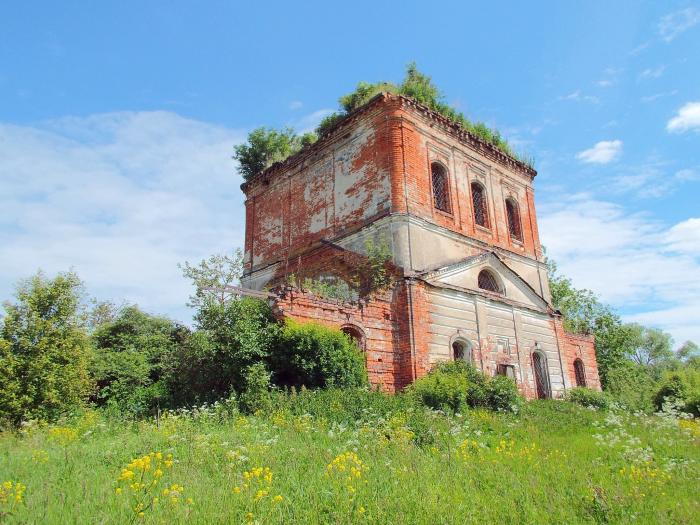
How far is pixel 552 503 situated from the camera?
18.1ft

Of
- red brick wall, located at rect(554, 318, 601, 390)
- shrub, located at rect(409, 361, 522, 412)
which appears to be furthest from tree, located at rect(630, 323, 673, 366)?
shrub, located at rect(409, 361, 522, 412)

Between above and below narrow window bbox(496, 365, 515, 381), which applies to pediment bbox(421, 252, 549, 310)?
above

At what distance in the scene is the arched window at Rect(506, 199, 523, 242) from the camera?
2172cm

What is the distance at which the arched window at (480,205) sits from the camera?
787 inches

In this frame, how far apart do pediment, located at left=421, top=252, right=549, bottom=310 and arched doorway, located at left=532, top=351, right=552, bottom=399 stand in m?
1.98

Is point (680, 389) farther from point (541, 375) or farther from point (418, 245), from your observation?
point (418, 245)

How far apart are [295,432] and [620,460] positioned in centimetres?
521

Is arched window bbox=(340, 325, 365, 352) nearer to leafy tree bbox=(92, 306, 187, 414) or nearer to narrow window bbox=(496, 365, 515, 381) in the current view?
leafy tree bbox=(92, 306, 187, 414)

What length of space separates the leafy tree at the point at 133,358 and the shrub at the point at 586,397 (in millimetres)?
14787

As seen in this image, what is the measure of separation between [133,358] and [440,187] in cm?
1261

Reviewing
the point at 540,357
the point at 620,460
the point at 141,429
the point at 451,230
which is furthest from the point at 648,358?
the point at 141,429

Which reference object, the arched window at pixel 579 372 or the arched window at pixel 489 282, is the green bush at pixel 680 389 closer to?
the arched window at pixel 579 372

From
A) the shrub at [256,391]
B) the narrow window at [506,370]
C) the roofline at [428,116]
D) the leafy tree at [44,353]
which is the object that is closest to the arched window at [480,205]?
the roofline at [428,116]

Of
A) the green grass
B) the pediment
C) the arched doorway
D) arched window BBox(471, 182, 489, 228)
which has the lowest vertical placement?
the green grass
